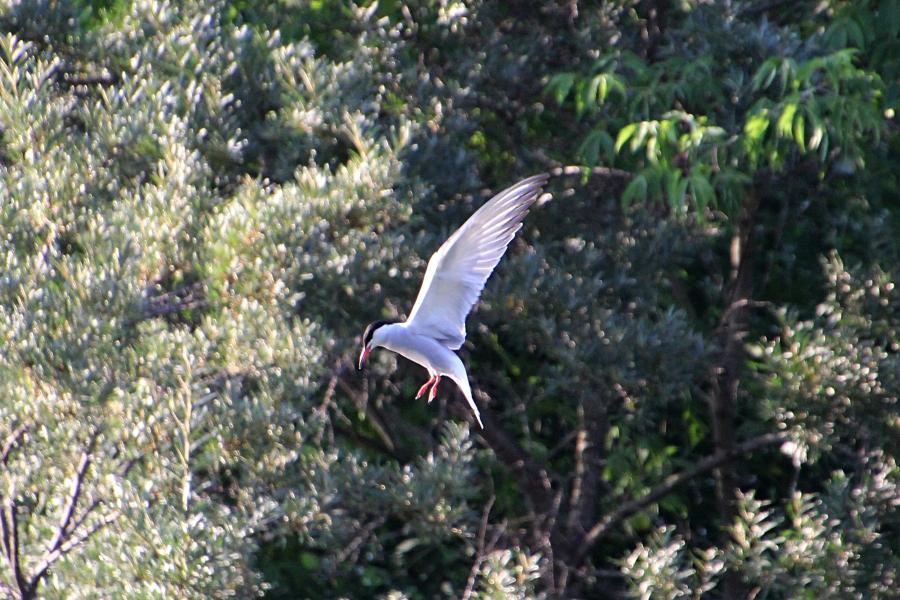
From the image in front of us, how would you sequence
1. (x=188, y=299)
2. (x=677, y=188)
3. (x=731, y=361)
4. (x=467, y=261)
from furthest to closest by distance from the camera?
(x=731, y=361) < (x=677, y=188) < (x=188, y=299) < (x=467, y=261)

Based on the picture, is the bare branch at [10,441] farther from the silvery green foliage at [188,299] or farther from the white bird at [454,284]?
the white bird at [454,284]

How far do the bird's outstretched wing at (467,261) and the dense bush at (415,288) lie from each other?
0.35 metres

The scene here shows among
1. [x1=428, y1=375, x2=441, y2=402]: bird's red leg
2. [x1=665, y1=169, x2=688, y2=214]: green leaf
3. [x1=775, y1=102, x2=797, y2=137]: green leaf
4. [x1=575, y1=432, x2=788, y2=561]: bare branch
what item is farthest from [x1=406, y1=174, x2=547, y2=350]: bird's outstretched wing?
[x1=575, y1=432, x2=788, y2=561]: bare branch

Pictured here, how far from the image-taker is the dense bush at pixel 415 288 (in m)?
4.93

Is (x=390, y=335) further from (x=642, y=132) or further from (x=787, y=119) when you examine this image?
(x=787, y=119)

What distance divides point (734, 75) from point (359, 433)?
2.48 meters

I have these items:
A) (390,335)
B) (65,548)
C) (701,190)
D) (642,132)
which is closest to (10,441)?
(65,548)

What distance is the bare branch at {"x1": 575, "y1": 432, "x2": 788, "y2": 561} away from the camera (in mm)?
6617

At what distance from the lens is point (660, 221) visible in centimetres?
639

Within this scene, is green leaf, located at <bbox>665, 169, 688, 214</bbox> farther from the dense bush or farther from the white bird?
the white bird

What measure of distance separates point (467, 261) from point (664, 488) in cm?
203

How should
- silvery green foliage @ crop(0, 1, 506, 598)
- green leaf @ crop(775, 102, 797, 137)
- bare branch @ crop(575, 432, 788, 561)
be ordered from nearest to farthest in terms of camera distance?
1. silvery green foliage @ crop(0, 1, 506, 598)
2. green leaf @ crop(775, 102, 797, 137)
3. bare branch @ crop(575, 432, 788, 561)

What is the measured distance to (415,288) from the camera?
5926 mm

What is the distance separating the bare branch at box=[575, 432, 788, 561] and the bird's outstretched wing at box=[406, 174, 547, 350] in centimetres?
180
